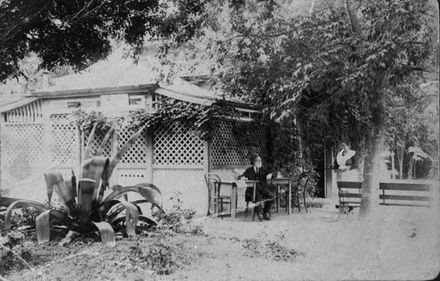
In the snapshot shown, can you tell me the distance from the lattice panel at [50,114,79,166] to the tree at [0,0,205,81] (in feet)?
3.78

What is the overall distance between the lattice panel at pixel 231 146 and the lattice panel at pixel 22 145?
3.59 meters

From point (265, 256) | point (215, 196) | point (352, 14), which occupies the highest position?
point (352, 14)

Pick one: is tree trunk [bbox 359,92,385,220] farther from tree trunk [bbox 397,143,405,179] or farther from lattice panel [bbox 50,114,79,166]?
lattice panel [bbox 50,114,79,166]

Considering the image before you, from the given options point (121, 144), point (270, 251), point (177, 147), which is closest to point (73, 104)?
point (121, 144)

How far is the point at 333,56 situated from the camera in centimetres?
670

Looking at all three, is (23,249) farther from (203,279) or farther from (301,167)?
(301,167)

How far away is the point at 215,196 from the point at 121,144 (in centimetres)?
202

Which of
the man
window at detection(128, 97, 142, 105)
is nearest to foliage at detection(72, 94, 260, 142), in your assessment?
window at detection(128, 97, 142, 105)

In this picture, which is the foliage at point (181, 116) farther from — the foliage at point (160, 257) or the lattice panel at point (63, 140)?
the foliage at point (160, 257)

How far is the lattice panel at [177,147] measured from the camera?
29.8ft

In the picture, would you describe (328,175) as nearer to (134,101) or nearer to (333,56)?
(134,101)

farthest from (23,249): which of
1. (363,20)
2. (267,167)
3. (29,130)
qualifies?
(267,167)

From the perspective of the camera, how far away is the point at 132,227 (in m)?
6.23

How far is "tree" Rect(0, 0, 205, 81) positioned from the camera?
601cm
